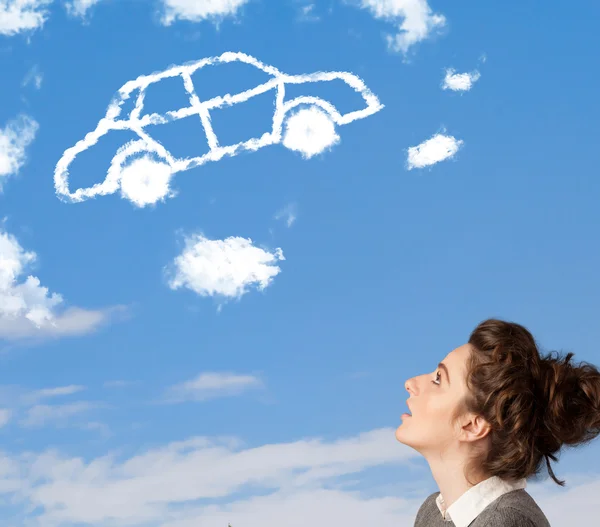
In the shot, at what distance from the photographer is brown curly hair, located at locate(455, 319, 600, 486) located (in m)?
3.51

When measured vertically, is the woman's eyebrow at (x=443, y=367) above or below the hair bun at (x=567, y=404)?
above

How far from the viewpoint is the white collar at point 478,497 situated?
352 cm

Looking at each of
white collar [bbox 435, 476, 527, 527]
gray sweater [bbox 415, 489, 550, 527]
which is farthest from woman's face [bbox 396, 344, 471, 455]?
gray sweater [bbox 415, 489, 550, 527]

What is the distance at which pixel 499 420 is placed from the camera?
350 centimetres

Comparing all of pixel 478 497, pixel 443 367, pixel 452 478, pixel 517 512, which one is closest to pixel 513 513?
pixel 517 512

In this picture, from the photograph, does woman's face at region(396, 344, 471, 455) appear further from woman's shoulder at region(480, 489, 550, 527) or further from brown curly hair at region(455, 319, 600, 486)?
woman's shoulder at region(480, 489, 550, 527)

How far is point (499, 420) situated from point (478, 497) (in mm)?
341

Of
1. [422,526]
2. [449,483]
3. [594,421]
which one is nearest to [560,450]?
[594,421]

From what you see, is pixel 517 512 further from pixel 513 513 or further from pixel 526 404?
pixel 526 404

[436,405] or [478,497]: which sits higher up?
[436,405]

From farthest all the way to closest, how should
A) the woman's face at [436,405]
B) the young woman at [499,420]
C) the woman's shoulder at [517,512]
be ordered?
the woman's face at [436,405], the young woman at [499,420], the woman's shoulder at [517,512]

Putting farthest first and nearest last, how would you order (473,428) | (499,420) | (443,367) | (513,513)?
(443,367), (473,428), (499,420), (513,513)

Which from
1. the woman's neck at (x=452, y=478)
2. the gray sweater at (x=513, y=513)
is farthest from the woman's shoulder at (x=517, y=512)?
the woman's neck at (x=452, y=478)

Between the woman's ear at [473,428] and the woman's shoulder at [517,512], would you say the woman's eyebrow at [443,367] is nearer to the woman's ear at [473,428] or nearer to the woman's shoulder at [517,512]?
the woman's ear at [473,428]
